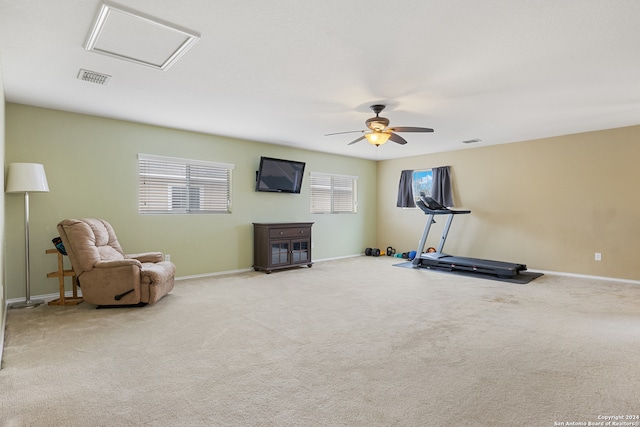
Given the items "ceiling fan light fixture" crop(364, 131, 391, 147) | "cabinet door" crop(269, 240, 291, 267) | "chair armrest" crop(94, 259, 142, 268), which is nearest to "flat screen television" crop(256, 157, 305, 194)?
"cabinet door" crop(269, 240, 291, 267)

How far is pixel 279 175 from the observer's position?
6.44 metres

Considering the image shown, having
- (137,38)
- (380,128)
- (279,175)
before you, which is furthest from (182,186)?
(380,128)

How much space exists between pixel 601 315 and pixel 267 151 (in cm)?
544

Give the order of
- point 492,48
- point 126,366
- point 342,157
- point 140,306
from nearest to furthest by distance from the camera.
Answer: point 126,366 < point 492,48 < point 140,306 < point 342,157

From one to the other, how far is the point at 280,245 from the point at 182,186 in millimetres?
1939

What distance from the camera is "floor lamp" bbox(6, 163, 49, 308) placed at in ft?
12.2

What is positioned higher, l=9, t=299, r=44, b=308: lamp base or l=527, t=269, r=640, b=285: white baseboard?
l=9, t=299, r=44, b=308: lamp base

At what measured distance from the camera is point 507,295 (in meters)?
4.38

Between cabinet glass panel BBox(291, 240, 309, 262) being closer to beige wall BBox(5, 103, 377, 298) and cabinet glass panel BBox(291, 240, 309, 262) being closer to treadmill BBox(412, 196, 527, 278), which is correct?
beige wall BBox(5, 103, 377, 298)

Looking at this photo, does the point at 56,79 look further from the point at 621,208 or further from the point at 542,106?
the point at 621,208

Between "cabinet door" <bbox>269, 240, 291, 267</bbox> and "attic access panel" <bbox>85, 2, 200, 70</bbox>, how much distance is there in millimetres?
3635

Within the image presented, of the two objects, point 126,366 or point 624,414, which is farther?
point 126,366

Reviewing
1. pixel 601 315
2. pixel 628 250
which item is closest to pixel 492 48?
pixel 601 315

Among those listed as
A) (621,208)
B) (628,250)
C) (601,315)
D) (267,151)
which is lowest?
(601,315)
